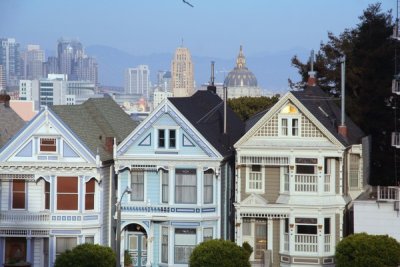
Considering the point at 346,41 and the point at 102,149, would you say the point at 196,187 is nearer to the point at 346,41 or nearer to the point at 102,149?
the point at 102,149

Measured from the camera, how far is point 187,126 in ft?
166

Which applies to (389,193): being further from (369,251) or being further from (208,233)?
(208,233)

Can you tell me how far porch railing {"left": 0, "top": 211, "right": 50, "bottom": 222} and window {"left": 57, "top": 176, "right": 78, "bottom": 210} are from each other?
0.69m

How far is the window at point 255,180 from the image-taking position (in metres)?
50.9

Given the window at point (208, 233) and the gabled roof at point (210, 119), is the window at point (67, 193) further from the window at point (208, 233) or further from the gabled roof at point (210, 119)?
the window at point (208, 233)

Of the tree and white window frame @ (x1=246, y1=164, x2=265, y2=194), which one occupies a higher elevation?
the tree

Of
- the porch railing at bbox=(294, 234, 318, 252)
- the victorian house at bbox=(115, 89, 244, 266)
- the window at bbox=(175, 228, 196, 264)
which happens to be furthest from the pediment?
the window at bbox=(175, 228, 196, 264)

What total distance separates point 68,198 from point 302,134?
9.48 m

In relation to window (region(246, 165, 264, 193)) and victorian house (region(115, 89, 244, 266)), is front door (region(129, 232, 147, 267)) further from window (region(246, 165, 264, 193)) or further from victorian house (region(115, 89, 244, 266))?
window (region(246, 165, 264, 193))

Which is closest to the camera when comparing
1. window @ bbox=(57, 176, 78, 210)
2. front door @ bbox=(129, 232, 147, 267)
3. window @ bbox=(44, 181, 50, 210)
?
window @ bbox=(57, 176, 78, 210)

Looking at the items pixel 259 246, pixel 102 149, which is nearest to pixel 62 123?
pixel 102 149

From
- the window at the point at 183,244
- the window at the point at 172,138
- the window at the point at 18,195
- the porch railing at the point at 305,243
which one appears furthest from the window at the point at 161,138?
the porch railing at the point at 305,243

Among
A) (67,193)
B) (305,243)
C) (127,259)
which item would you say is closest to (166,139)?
(67,193)

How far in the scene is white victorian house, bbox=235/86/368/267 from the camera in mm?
49938
